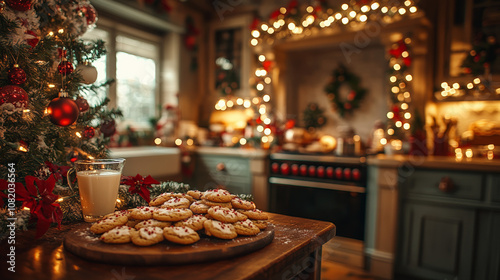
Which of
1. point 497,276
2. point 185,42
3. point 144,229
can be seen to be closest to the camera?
point 144,229

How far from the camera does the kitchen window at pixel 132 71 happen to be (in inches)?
135

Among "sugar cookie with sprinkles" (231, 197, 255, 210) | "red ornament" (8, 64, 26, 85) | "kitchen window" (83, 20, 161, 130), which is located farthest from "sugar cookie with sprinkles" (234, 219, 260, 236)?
"kitchen window" (83, 20, 161, 130)

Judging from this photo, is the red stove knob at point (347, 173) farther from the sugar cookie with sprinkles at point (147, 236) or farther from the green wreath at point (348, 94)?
the sugar cookie with sprinkles at point (147, 236)

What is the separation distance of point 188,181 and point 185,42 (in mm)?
1773

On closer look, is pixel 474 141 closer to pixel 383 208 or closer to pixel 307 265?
pixel 383 208

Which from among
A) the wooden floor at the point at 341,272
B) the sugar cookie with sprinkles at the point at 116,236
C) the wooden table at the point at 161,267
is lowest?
the wooden floor at the point at 341,272

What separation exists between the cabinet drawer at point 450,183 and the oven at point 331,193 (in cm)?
39

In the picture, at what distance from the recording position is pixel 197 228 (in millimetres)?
777

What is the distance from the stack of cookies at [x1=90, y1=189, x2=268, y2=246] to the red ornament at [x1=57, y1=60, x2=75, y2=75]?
61 cm

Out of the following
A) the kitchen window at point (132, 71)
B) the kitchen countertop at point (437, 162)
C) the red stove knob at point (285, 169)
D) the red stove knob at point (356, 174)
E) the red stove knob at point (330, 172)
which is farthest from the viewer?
the kitchen window at point (132, 71)

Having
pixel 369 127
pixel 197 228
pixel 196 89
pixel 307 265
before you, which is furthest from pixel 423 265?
pixel 196 89

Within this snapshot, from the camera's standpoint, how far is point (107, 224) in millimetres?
780

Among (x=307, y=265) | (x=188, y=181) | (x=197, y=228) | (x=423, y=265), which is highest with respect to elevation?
(x=197, y=228)

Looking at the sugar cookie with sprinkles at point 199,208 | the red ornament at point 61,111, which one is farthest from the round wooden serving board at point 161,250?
the red ornament at point 61,111
